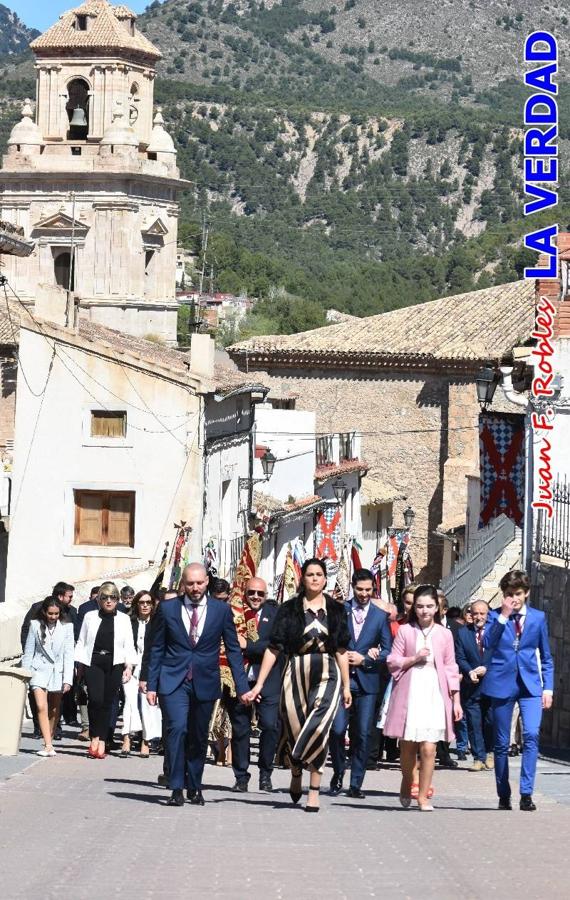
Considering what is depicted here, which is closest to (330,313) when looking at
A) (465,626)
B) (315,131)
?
(315,131)

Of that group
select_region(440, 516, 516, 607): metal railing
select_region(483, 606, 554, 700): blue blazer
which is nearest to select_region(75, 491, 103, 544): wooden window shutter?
select_region(440, 516, 516, 607): metal railing

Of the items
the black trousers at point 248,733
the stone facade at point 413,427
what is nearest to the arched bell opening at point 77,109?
the stone facade at point 413,427

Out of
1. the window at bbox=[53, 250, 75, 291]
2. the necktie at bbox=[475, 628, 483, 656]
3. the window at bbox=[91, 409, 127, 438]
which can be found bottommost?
the necktie at bbox=[475, 628, 483, 656]

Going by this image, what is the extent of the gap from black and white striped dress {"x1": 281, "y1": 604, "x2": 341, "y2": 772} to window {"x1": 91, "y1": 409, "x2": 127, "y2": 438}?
2465 cm

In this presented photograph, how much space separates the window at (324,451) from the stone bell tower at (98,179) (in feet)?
60.4

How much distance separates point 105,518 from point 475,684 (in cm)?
2049

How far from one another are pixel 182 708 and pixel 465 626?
482 cm

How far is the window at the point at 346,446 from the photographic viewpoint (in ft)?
172

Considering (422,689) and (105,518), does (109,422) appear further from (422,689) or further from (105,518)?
(422,689)

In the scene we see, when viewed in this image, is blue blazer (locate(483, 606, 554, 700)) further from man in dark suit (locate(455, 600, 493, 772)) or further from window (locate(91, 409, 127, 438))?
window (locate(91, 409, 127, 438))

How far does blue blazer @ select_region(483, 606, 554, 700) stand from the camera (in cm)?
1352

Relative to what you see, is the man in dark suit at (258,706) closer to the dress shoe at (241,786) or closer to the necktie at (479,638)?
the dress shoe at (241,786)

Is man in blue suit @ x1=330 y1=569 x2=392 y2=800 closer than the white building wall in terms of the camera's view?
Yes

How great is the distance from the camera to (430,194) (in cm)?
14588
